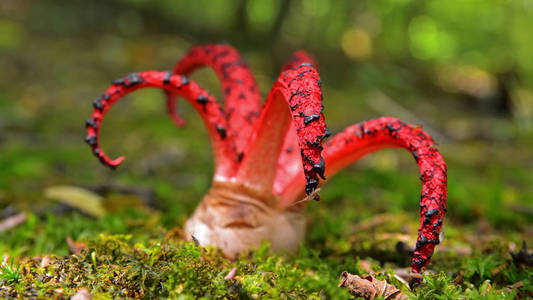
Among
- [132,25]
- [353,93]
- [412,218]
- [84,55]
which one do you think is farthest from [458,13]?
[412,218]

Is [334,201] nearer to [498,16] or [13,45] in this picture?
[13,45]

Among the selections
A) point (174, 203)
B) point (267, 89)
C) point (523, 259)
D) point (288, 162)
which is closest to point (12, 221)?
point (174, 203)

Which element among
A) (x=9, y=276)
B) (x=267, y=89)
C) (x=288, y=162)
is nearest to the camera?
(x=9, y=276)

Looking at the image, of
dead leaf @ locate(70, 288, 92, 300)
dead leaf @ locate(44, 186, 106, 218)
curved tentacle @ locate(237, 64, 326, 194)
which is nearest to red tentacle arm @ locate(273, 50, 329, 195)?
curved tentacle @ locate(237, 64, 326, 194)

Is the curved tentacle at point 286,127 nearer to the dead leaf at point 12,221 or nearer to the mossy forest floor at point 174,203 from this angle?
the mossy forest floor at point 174,203

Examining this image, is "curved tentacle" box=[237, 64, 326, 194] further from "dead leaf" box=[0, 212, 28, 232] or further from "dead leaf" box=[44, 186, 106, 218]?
"dead leaf" box=[0, 212, 28, 232]

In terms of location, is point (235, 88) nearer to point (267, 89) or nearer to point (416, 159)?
point (416, 159)

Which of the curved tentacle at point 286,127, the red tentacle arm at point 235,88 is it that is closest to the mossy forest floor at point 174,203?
the curved tentacle at point 286,127
